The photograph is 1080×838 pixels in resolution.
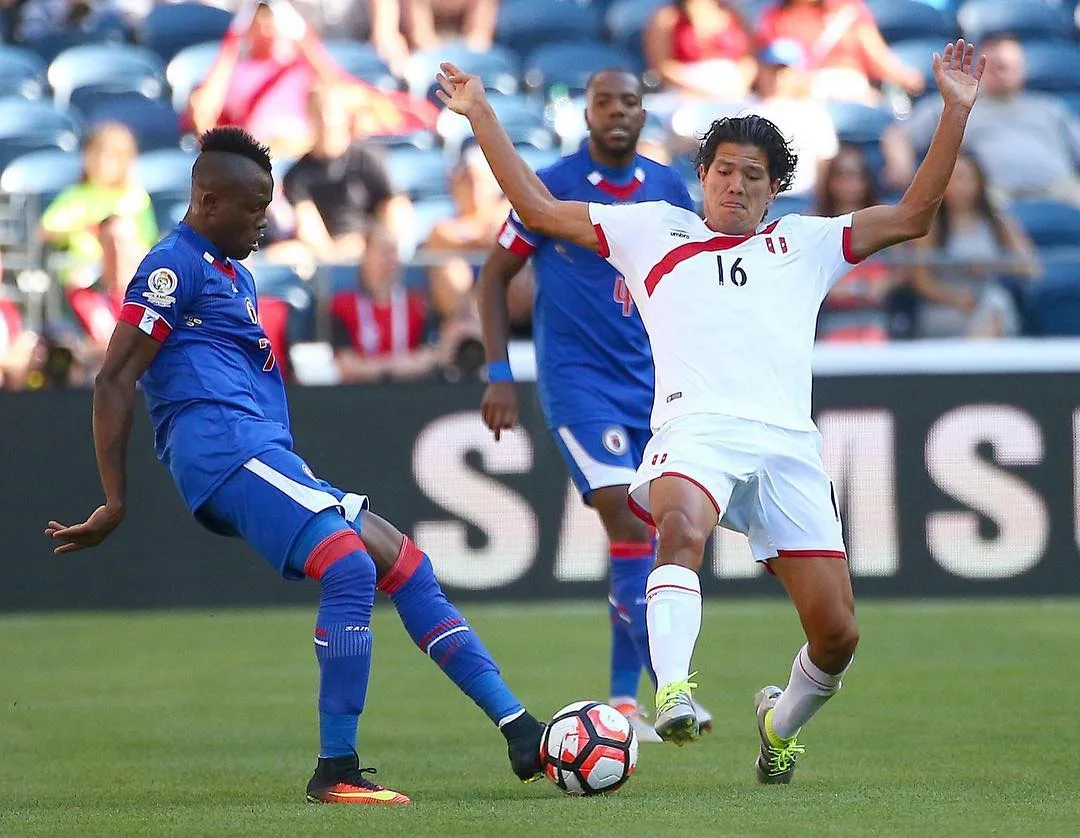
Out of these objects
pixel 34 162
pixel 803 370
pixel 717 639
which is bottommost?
pixel 717 639

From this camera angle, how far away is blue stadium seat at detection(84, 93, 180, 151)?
14.8m

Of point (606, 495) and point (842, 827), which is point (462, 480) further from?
point (842, 827)

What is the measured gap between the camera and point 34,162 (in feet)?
46.0

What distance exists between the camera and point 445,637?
223 inches

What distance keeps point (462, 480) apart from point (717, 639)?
2.20 meters

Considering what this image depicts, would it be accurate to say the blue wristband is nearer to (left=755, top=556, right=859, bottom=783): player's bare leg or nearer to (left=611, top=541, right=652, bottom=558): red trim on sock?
(left=611, top=541, right=652, bottom=558): red trim on sock

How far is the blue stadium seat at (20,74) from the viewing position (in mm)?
15023

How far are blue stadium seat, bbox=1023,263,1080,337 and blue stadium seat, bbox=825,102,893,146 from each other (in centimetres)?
330

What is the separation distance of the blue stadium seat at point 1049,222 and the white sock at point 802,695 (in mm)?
8550

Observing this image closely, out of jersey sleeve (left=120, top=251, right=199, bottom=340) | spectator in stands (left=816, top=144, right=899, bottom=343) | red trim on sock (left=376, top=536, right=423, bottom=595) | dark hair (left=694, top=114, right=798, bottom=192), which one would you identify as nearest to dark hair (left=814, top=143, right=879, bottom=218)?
spectator in stands (left=816, top=144, right=899, bottom=343)

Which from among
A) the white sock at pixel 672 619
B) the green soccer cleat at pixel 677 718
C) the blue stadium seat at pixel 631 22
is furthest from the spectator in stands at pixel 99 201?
the green soccer cleat at pixel 677 718

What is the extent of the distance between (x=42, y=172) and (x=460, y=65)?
353 cm

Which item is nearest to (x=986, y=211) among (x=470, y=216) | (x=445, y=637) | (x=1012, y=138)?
(x=1012, y=138)

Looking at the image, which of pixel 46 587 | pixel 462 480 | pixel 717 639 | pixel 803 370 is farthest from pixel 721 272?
pixel 46 587
